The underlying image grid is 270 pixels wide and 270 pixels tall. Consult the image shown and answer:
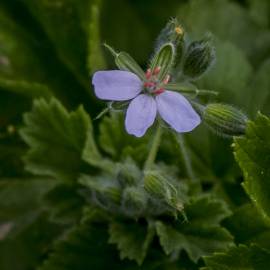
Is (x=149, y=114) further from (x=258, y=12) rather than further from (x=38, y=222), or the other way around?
(x=258, y=12)

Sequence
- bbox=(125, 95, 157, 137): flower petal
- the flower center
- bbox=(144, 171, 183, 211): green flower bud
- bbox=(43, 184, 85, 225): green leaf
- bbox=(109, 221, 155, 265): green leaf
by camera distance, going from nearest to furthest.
→ bbox=(125, 95, 157, 137): flower petal
bbox=(144, 171, 183, 211): green flower bud
the flower center
bbox=(109, 221, 155, 265): green leaf
bbox=(43, 184, 85, 225): green leaf

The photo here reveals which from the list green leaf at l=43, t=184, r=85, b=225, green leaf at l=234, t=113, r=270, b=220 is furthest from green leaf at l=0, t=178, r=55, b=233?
green leaf at l=234, t=113, r=270, b=220

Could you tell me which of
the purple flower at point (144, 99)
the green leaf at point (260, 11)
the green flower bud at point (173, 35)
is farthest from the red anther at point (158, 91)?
the green leaf at point (260, 11)

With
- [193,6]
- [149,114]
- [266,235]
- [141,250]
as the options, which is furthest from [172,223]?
[193,6]

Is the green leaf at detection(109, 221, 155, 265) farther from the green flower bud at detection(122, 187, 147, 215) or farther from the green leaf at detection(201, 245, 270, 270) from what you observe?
the green leaf at detection(201, 245, 270, 270)

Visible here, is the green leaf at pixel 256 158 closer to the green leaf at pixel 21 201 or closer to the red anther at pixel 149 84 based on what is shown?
the red anther at pixel 149 84

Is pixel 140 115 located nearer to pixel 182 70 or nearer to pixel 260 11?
pixel 182 70
